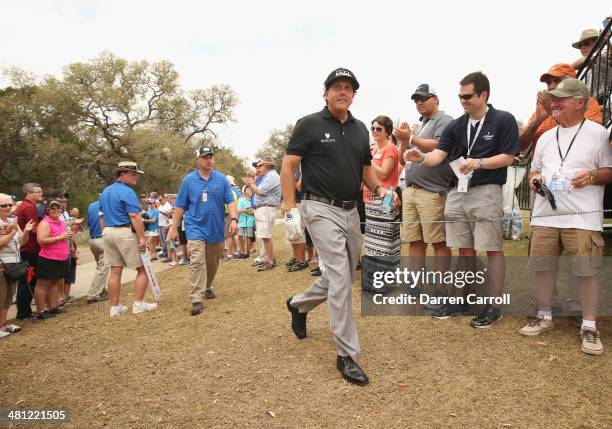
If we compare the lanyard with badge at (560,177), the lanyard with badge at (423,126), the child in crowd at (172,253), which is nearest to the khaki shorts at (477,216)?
the lanyard with badge at (560,177)

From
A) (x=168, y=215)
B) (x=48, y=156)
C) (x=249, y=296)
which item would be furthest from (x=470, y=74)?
(x=48, y=156)

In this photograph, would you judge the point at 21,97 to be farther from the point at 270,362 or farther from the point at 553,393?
the point at 553,393

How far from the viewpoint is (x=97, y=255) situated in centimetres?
788

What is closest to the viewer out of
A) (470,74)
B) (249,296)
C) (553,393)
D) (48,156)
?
(553,393)

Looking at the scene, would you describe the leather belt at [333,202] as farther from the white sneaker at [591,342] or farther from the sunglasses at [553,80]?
the sunglasses at [553,80]

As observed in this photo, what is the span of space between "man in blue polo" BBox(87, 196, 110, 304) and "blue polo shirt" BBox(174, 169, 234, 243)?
229 centimetres

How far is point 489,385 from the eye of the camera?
2969mm

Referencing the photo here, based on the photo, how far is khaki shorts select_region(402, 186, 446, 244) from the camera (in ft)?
15.4

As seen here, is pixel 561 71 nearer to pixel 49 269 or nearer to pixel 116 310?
pixel 116 310

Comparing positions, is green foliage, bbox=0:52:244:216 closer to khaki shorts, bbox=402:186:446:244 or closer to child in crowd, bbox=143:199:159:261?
child in crowd, bbox=143:199:159:261

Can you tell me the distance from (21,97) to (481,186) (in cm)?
3432

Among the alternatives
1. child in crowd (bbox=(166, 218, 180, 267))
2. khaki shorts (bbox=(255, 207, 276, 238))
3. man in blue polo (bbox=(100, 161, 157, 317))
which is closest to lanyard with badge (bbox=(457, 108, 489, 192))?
man in blue polo (bbox=(100, 161, 157, 317))

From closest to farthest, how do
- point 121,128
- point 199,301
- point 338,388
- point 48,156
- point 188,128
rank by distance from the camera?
point 338,388 → point 199,301 → point 48,156 → point 121,128 → point 188,128

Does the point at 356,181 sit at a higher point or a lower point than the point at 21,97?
lower
